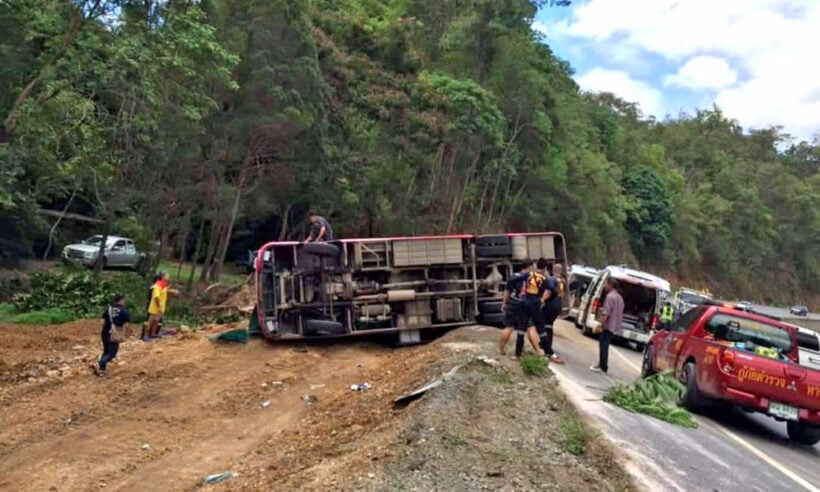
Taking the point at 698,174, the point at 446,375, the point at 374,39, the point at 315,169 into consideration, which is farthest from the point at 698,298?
the point at 698,174

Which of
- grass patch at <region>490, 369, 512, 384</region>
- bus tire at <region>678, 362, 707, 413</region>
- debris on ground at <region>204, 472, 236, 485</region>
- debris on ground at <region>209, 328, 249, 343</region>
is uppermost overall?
debris on ground at <region>209, 328, 249, 343</region>

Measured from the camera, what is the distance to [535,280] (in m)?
12.8

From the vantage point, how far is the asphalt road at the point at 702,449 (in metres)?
8.35

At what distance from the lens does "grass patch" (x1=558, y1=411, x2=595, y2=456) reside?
7961 mm

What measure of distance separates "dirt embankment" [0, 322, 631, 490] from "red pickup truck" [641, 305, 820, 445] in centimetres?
273

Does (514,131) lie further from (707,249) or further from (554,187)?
(707,249)

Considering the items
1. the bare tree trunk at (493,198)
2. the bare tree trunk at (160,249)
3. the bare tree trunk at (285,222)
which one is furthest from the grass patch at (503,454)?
the bare tree trunk at (493,198)

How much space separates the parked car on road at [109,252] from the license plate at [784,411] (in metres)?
25.4

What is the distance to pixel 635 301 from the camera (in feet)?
76.5

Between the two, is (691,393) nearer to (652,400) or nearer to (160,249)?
(652,400)

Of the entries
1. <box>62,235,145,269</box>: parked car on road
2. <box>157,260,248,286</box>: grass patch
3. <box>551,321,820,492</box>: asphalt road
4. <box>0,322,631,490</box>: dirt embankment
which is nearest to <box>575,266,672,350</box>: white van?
<box>551,321,820,492</box>: asphalt road

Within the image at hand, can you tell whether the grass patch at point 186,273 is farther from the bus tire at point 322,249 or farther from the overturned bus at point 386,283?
the bus tire at point 322,249

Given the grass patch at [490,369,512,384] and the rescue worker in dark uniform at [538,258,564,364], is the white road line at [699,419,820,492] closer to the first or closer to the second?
the rescue worker in dark uniform at [538,258,564,364]

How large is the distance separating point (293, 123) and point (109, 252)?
1183 centimetres
